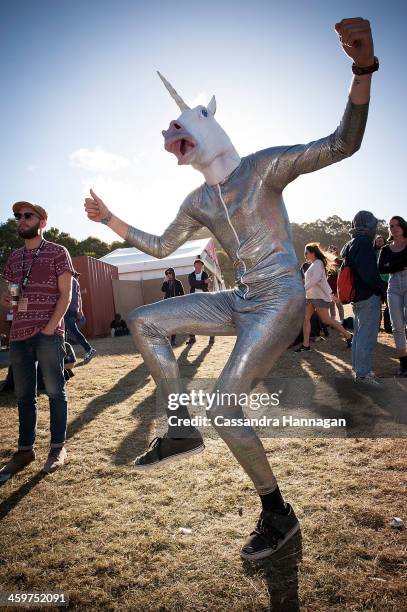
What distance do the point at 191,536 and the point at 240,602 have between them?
61 centimetres

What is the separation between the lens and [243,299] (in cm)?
227

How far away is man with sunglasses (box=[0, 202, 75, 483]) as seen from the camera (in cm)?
358

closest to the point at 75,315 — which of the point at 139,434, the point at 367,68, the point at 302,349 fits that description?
the point at 139,434

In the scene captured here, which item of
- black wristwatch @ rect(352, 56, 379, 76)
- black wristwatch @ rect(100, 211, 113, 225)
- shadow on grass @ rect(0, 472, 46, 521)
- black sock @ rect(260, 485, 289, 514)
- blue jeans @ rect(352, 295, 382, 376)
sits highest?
black wristwatch @ rect(352, 56, 379, 76)

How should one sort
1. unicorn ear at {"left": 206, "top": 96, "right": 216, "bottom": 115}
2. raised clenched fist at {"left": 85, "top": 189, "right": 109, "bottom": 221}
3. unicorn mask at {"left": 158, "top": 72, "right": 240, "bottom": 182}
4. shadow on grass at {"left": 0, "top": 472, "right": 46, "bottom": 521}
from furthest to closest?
shadow on grass at {"left": 0, "top": 472, "right": 46, "bottom": 521}
raised clenched fist at {"left": 85, "top": 189, "right": 109, "bottom": 221}
unicorn ear at {"left": 206, "top": 96, "right": 216, "bottom": 115}
unicorn mask at {"left": 158, "top": 72, "right": 240, "bottom": 182}

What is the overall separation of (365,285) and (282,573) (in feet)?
13.1

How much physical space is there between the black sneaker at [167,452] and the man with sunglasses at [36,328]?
5.66ft

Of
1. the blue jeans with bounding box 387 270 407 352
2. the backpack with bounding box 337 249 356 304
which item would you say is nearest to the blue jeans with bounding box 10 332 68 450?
the backpack with bounding box 337 249 356 304

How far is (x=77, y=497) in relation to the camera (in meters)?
2.95

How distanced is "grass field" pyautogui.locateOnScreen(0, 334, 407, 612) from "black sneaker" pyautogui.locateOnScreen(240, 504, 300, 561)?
2.2 inches

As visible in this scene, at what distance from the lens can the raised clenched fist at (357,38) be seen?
5.46ft

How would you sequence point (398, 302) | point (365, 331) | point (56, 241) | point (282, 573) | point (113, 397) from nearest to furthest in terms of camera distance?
point (282, 573) → point (365, 331) → point (398, 302) → point (113, 397) → point (56, 241)

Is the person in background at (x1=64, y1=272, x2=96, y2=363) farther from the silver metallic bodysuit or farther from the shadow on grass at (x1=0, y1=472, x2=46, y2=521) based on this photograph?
the silver metallic bodysuit

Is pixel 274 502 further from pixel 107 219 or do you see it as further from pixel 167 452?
pixel 107 219
